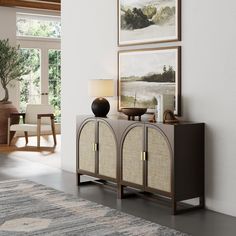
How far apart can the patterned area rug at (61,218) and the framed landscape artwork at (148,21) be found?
1.79 m

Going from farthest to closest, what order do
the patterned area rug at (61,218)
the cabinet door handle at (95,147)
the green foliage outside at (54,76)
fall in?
1. the green foliage outside at (54,76)
2. the cabinet door handle at (95,147)
3. the patterned area rug at (61,218)

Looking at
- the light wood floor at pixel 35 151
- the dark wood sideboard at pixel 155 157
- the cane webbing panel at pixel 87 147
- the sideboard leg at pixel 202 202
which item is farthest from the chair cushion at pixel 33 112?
the sideboard leg at pixel 202 202

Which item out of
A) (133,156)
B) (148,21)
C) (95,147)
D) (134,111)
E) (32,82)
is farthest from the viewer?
(32,82)

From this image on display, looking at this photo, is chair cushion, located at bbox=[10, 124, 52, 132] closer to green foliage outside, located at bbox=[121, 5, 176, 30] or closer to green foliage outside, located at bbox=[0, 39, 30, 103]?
green foliage outside, located at bbox=[0, 39, 30, 103]

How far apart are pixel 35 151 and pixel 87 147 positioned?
2.89m

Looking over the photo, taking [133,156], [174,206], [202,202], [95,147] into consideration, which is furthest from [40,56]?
[174,206]

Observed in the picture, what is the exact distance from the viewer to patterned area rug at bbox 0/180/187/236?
3.68 m

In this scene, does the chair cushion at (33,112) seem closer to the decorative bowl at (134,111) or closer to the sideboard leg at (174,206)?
the decorative bowl at (134,111)

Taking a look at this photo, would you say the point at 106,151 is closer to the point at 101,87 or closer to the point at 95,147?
the point at 95,147

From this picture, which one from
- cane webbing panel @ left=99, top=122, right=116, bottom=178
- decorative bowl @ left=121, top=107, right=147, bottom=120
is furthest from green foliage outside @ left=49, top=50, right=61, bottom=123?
decorative bowl @ left=121, top=107, right=147, bottom=120

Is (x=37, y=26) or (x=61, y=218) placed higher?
(x=37, y=26)

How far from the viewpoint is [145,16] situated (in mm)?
5012

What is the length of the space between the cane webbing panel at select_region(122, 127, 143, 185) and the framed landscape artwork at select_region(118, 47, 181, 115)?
1.51 feet

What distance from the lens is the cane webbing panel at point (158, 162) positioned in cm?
420
